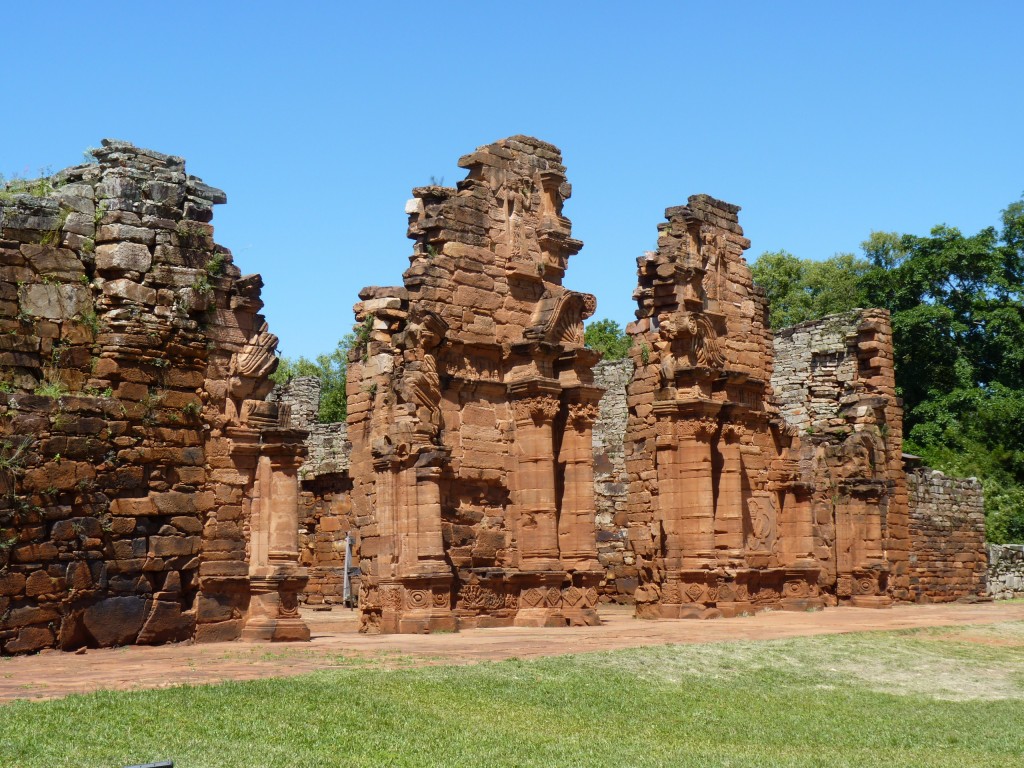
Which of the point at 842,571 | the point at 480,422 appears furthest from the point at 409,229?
the point at 842,571

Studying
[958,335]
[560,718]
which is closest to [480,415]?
[560,718]

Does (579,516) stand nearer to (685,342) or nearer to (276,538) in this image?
(685,342)

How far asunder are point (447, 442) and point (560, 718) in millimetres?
9233

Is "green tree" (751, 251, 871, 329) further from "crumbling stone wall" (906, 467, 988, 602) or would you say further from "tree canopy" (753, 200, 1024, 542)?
"crumbling stone wall" (906, 467, 988, 602)

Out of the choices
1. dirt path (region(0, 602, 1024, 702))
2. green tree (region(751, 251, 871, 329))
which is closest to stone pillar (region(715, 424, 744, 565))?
dirt path (region(0, 602, 1024, 702))

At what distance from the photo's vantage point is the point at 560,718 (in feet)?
34.8

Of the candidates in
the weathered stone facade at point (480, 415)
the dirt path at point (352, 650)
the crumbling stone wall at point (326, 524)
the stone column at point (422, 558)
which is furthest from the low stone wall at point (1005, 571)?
the stone column at point (422, 558)

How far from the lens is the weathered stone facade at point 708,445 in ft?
76.0

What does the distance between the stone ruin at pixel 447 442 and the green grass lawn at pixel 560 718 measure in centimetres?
353

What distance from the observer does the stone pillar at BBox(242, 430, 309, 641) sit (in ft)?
49.5

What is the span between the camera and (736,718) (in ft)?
36.5

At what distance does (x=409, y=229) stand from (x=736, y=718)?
10.7 m

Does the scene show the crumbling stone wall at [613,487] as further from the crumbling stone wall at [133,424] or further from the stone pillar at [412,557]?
the crumbling stone wall at [133,424]

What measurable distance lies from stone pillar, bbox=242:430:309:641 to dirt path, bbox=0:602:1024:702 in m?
0.59
